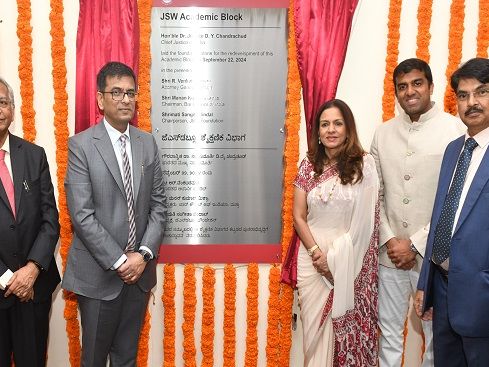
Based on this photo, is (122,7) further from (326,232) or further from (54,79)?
(326,232)

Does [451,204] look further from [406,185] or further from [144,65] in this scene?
[144,65]

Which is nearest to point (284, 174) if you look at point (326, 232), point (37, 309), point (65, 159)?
point (326, 232)

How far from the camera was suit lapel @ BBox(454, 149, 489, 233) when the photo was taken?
1.85 m

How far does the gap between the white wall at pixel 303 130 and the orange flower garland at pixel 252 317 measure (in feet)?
0.16

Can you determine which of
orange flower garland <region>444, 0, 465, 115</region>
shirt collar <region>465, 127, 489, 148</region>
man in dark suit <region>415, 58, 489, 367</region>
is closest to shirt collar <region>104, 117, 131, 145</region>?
man in dark suit <region>415, 58, 489, 367</region>

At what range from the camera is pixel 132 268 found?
2.23 m

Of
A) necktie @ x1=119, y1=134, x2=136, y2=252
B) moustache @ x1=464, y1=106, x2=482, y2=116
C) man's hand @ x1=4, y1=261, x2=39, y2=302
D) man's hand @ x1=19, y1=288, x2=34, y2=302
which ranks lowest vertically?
man's hand @ x1=19, y1=288, x2=34, y2=302

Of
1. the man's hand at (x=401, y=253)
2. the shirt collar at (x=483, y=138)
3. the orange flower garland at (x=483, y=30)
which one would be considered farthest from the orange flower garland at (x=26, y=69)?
the orange flower garland at (x=483, y=30)

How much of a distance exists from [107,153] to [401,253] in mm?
1549

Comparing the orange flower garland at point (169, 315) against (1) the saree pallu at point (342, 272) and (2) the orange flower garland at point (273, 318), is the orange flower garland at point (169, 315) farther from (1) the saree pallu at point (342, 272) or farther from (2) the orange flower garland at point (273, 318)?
(1) the saree pallu at point (342, 272)

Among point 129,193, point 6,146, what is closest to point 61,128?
point 6,146

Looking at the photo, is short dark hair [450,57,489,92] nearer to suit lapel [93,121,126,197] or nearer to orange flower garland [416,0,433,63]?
orange flower garland [416,0,433,63]

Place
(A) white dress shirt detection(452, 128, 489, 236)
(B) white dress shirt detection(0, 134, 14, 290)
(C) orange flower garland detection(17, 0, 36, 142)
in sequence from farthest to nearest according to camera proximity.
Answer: (C) orange flower garland detection(17, 0, 36, 142) → (B) white dress shirt detection(0, 134, 14, 290) → (A) white dress shirt detection(452, 128, 489, 236)

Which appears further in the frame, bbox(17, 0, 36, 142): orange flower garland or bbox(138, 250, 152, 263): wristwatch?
bbox(17, 0, 36, 142): orange flower garland
